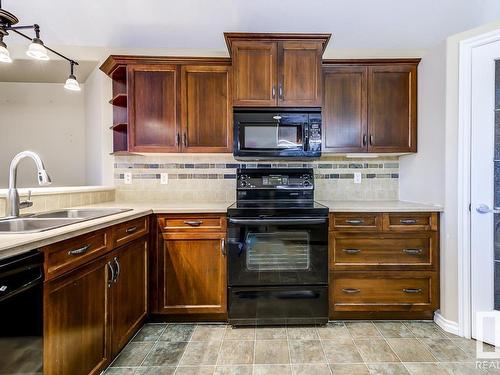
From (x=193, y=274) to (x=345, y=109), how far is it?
6.23ft

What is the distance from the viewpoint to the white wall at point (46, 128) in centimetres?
313

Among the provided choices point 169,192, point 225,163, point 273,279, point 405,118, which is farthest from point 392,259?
point 169,192

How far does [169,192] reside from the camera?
9.19 feet

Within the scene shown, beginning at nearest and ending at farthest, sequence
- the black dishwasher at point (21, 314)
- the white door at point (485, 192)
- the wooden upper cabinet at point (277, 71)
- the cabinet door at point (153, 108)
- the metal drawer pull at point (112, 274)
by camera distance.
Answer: the black dishwasher at point (21, 314)
the metal drawer pull at point (112, 274)
the white door at point (485, 192)
the wooden upper cabinet at point (277, 71)
the cabinet door at point (153, 108)

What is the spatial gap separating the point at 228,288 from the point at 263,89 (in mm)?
1600

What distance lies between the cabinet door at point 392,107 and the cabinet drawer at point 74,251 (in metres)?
2.23

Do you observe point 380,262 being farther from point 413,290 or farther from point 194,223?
point 194,223

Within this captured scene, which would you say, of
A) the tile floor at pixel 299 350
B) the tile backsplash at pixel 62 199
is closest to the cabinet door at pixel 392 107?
the tile floor at pixel 299 350

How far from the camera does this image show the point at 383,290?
221 centimetres

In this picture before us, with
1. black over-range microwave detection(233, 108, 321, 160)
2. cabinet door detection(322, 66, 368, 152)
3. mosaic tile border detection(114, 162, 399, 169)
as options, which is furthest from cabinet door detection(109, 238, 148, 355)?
cabinet door detection(322, 66, 368, 152)

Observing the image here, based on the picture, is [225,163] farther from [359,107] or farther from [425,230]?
[425,230]

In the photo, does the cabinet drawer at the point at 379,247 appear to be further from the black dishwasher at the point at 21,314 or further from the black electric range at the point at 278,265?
the black dishwasher at the point at 21,314

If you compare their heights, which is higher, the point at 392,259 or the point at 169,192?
the point at 169,192

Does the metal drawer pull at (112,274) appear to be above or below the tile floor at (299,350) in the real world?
above
